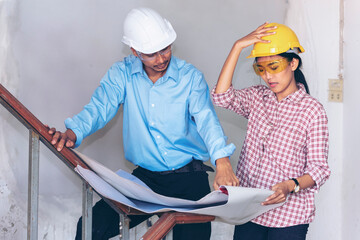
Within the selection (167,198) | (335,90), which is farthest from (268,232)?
(335,90)

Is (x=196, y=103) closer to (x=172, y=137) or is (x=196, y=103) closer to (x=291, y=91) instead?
(x=172, y=137)

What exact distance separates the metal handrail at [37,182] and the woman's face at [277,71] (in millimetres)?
703

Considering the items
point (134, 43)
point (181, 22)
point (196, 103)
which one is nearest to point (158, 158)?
point (196, 103)

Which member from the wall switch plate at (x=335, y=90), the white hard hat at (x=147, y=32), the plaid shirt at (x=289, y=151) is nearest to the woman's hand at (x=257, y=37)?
the plaid shirt at (x=289, y=151)

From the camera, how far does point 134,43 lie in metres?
2.90

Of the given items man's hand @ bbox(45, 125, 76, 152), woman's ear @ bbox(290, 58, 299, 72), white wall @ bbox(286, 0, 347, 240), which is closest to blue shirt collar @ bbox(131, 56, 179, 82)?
woman's ear @ bbox(290, 58, 299, 72)

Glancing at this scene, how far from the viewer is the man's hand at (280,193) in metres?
2.33

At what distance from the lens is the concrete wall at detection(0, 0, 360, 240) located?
133 inches

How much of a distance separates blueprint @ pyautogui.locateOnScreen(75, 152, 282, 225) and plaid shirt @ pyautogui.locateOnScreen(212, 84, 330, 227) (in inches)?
8.8

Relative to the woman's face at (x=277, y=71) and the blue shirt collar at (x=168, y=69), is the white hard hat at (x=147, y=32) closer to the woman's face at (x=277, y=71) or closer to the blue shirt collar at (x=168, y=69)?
the blue shirt collar at (x=168, y=69)

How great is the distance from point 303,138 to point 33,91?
62.9 inches

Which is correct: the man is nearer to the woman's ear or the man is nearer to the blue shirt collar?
the blue shirt collar

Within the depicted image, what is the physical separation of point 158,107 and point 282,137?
65cm

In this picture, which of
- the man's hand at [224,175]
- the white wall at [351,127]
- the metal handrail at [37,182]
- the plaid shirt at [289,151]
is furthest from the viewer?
the white wall at [351,127]
